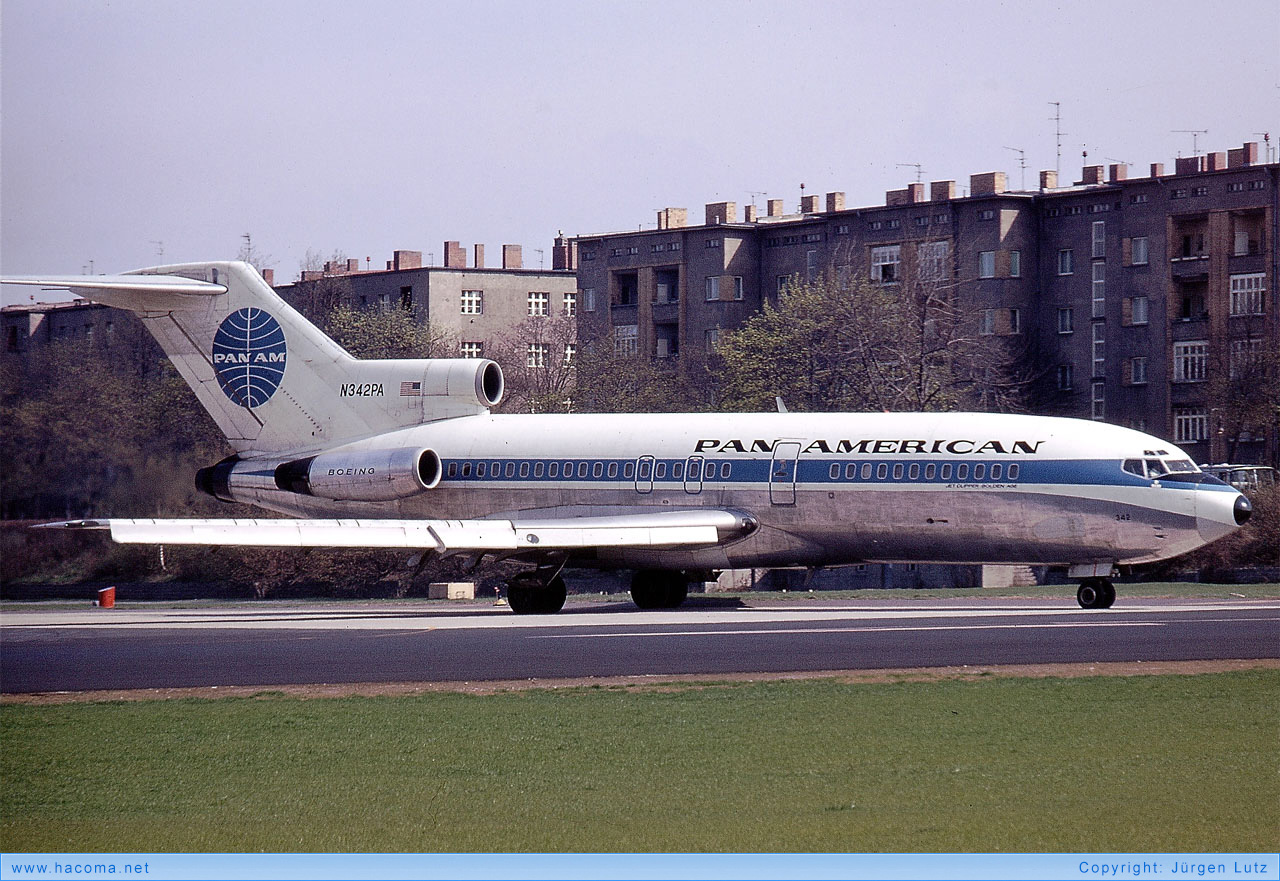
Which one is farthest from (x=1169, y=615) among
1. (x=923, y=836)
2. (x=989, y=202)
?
(x=989, y=202)

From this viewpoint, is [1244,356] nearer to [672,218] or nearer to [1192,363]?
[1192,363]

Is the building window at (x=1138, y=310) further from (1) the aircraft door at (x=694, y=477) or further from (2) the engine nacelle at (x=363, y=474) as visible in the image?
(2) the engine nacelle at (x=363, y=474)

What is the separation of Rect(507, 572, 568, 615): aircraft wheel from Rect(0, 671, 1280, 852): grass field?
15523mm

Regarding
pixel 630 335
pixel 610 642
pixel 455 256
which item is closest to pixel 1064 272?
pixel 630 335

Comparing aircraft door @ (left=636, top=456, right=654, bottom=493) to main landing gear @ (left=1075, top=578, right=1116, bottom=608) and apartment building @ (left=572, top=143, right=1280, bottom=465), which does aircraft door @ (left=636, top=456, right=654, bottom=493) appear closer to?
main landing gear @ (left=1075, top=578, right=1116, bottom=608)

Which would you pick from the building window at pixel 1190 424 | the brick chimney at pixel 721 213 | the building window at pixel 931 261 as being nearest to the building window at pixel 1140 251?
the building window at pixel 1190 424

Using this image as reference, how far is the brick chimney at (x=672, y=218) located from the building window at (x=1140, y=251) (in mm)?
39916

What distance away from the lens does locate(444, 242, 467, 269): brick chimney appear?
392ft

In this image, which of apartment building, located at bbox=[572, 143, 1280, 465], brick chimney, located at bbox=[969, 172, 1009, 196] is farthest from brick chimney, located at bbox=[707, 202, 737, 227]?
brick chimney, located at bbox=[969, 172, 1009, 196]

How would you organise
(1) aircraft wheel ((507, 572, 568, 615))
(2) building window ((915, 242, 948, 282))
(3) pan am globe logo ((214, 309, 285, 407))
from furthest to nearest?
(2) building window ((915, 242, 948, 282)), (3) pan am globe logo ((214, 309, 285, 407)), (1) aircraft wheel ((507, 572, 568, 615))

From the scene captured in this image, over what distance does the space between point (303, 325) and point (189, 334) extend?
2.84 m

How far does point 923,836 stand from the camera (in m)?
13.3

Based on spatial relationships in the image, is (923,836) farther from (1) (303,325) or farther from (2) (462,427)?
(1) (303,325)

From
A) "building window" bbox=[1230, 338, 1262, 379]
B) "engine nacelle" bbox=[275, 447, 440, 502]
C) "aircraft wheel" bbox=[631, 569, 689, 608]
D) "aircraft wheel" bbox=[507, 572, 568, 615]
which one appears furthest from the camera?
"building window" bbox=[1230, 338, 1262, 379]
